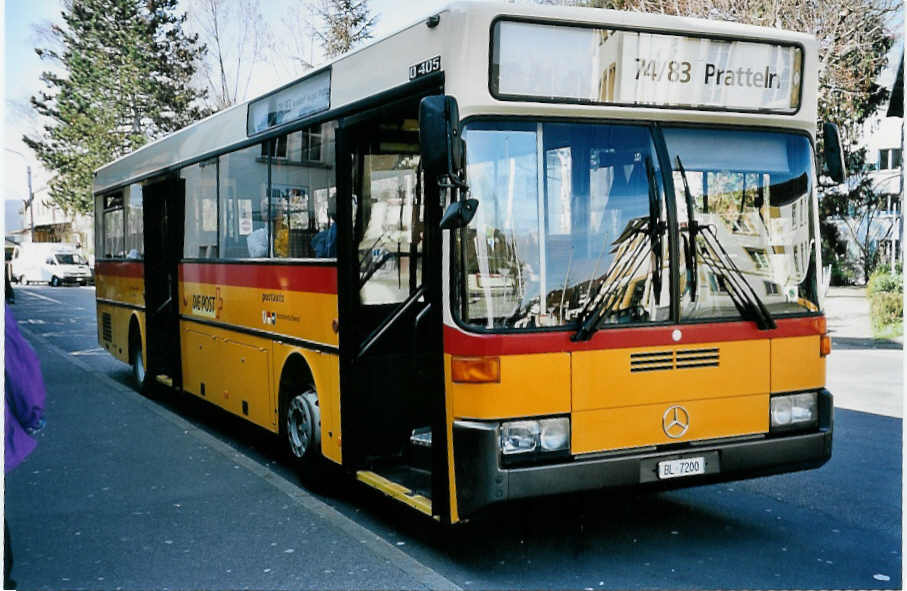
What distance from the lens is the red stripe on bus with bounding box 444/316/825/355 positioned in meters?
5.05

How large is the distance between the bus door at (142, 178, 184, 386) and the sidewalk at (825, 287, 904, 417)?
762 centimetres

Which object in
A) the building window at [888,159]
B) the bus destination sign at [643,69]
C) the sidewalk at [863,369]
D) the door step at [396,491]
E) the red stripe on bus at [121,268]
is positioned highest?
→ the building window at [888,159]

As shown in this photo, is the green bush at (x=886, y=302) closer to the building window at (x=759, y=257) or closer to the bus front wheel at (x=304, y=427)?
the building window at (x=759, y=257)

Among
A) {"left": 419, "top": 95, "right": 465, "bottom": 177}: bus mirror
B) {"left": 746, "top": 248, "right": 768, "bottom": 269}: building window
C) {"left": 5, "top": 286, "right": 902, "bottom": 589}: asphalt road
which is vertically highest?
{"left": 419, "top": 95, "right": 465, "bottom": 177}: bus mirror

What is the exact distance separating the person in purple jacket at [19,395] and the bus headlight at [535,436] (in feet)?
7.58

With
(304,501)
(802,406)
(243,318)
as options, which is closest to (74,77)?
(243,318)

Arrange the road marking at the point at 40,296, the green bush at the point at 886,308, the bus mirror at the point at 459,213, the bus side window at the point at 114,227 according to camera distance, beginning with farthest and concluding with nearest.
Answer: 1. the road marking at the point at 40,296
2. the green bush at the point at 886,308
3. the bus side window at the point at 114,227
4. the bus mirror at the point at 459,213

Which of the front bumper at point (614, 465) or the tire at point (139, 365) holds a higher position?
the front bumper at point (614, 465)

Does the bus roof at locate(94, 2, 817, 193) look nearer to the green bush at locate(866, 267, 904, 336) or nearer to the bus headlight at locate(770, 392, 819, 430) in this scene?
the bus headlight at locate(770, 392, 819, 430)

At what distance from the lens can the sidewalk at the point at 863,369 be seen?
1120 cm

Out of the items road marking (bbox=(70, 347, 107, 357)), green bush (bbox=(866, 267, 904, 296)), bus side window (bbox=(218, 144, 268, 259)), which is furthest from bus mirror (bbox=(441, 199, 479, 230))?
green bush (bbox=(866, 267, 904, 296))

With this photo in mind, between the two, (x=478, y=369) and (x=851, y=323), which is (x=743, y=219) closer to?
(x=478, y=369)

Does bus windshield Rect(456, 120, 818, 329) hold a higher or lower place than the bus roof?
lower

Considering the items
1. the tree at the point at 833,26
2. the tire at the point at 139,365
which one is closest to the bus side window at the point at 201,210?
the tire at the point at 139,365
